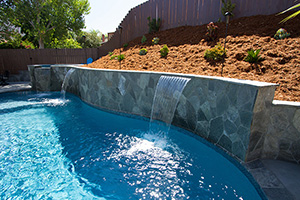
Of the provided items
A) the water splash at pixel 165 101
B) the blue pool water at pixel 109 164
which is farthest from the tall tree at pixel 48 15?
the water splash at pixel 165 101

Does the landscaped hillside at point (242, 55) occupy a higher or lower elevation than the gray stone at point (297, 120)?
higher

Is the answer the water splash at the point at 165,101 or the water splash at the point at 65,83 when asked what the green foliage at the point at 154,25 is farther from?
the water splash at the point at 165,101

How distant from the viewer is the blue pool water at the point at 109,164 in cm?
361

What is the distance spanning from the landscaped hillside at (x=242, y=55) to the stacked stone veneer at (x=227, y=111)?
44.7 inches

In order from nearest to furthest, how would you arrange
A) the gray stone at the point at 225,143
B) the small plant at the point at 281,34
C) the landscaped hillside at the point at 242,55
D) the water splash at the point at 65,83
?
the gray stone at the point at 225,143 < the landscaped hillside at the point at 242,55 < the small plant at the point at 281,34 < the water splash at the point at 65,83

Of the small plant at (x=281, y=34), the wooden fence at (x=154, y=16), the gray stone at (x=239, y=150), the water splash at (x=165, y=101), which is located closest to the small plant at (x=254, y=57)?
the small plant at (x=281, y=34)

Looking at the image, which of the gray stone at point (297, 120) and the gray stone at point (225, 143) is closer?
the gray stone at point (297, 120)

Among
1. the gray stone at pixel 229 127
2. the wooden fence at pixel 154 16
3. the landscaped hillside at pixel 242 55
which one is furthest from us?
the wooden fence at pixel 154 16

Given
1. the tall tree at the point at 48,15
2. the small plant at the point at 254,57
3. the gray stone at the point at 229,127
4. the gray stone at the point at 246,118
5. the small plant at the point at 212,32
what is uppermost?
the tall tree at the point at 48,15

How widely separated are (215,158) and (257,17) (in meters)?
7.76

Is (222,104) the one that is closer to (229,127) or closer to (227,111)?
(227,111)

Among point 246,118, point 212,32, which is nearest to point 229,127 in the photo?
point 246,118

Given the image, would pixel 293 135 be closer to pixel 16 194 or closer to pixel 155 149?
pixel 155 149

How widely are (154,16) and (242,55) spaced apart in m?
9.40
